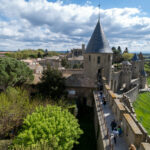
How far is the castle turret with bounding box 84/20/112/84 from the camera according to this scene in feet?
61.1

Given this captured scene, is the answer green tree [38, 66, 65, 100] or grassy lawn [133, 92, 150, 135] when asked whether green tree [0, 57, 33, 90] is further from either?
grassy lawn [133, 92, 150, 135]

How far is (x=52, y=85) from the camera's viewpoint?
17047 mm

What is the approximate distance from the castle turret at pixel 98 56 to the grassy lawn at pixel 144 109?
9.73m

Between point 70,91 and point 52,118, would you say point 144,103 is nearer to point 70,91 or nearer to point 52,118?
point 70,91

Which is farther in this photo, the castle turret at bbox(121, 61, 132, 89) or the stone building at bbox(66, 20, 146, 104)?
the castle turret at bbox(121, 61, 132, 89)

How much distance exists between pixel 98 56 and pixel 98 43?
2184 mm

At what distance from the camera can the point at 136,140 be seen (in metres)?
6.82

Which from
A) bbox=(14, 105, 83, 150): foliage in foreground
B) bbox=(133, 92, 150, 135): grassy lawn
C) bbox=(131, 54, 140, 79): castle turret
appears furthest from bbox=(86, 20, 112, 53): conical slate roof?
bbox=(131, 54, 140, 79): castle turret

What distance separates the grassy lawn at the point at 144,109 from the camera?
20039 millimetres

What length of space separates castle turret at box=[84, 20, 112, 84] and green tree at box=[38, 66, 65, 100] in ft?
17.8

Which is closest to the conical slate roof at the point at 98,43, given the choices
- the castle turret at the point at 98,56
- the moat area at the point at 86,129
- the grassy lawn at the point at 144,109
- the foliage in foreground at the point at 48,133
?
the castle turret at the point at 98,56

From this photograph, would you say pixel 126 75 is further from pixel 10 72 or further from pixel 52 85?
pixel 10 72

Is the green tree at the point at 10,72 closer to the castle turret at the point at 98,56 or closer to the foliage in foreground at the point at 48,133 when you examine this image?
the foliage in foreground at the point at 48,133

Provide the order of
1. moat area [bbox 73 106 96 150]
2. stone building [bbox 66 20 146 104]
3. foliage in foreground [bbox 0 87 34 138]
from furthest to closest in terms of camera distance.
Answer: stone building [bbox 66 20 146 104] → moat area [bbox 73 106 96 150] → foliage in foreground [bbox 0 87 34 138]
